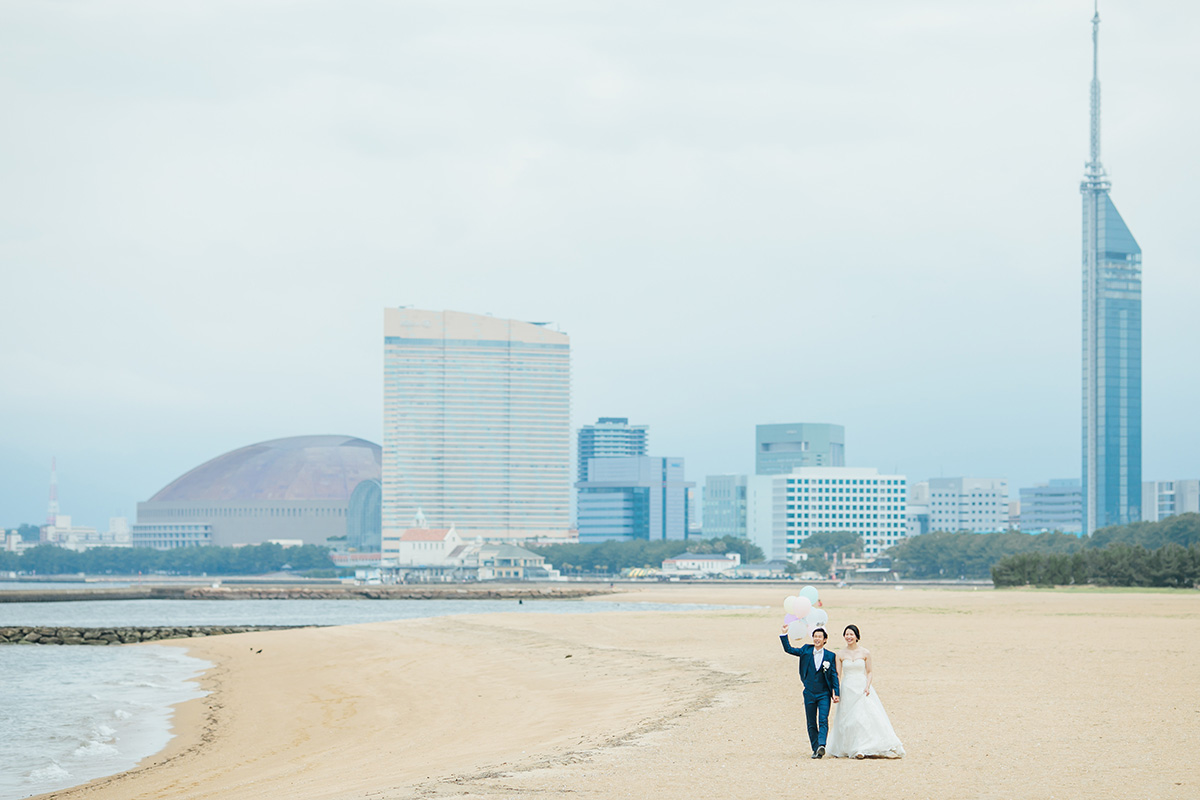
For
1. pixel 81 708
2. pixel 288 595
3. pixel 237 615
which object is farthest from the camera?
pixel 288 595

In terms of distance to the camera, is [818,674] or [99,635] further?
[99,635]

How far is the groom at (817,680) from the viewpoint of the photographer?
52.4 feet

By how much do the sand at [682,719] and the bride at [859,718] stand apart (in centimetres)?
25

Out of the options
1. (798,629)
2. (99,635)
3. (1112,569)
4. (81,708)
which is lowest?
(99,635)

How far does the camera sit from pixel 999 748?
55.6ft

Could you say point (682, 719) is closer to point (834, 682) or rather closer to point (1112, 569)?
point (834, 682)

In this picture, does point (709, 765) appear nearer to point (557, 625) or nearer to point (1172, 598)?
point (557, 625)

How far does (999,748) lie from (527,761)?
6400 millimetres

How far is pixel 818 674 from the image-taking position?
16.0 meters

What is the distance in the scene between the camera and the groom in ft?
52.4

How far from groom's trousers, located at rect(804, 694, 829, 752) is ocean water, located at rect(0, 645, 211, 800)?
47.3ft

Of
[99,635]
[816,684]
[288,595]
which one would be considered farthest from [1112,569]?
[288,595]

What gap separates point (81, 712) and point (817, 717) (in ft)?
82.4

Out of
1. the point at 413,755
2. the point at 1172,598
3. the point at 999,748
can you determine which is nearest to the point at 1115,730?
the point at 999,748
